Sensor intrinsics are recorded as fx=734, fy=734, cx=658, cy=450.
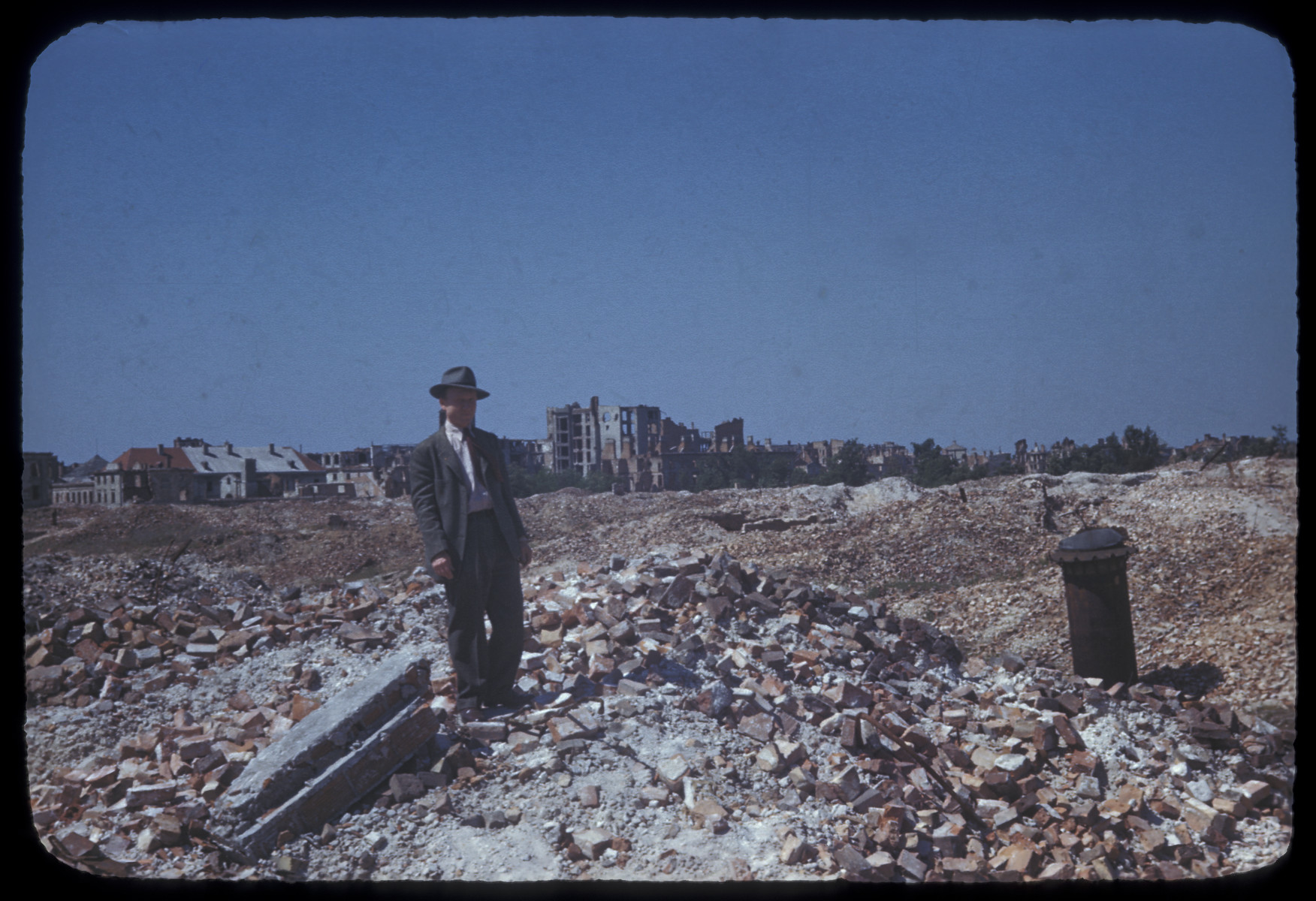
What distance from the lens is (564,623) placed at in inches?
197

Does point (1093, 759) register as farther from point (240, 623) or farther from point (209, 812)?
point (240, 623)

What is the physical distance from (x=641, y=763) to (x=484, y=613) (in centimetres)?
124

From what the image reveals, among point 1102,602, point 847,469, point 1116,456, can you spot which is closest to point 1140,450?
point 1116,456

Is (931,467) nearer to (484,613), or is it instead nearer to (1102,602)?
(1102,602)

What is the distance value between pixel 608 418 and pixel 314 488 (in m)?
2.44

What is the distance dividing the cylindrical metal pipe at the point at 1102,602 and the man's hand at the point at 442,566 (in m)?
3.86

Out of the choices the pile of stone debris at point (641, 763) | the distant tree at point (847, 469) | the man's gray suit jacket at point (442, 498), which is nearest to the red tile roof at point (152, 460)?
the pile of stone debris at point (641, 763)

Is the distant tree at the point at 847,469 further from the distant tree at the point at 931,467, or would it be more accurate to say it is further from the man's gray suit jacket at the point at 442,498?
the man's gray suit jacket at the point at 442,498

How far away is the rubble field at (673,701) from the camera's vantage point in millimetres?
3656

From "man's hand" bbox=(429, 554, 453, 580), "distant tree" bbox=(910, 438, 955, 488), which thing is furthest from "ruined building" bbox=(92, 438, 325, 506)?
"distant tree" bbox=(910, 438, 955, 488)

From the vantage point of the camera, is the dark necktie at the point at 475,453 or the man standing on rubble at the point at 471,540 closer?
the man standing on rubble at the point at 471,540

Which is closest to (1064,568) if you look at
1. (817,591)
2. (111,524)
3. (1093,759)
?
(1093,759)

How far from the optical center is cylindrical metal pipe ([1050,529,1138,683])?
A: 15.5 feet

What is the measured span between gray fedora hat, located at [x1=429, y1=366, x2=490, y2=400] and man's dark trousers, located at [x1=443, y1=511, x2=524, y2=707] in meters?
0.73
